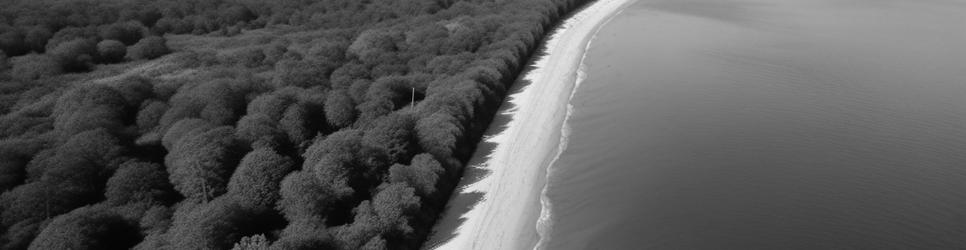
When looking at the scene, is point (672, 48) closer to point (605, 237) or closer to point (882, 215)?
point (882, 215)

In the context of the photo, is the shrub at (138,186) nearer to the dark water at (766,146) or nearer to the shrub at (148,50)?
the dark water at (766,146)

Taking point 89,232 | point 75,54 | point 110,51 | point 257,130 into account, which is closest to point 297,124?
point 257,130

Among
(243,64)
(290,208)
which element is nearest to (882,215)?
(290,208)

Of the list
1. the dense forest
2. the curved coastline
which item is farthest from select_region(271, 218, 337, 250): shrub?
the curved coastline

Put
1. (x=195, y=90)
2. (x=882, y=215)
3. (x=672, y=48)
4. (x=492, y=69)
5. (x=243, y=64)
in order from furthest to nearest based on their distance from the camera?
(x=672, y=48) → (x=243, y=64) → (x=492, y=69) → (x=195, y=90) → (x=882, y=215)

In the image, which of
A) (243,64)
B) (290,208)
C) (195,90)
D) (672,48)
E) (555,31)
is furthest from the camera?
(555,31)

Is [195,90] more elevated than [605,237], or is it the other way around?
[195,90]
